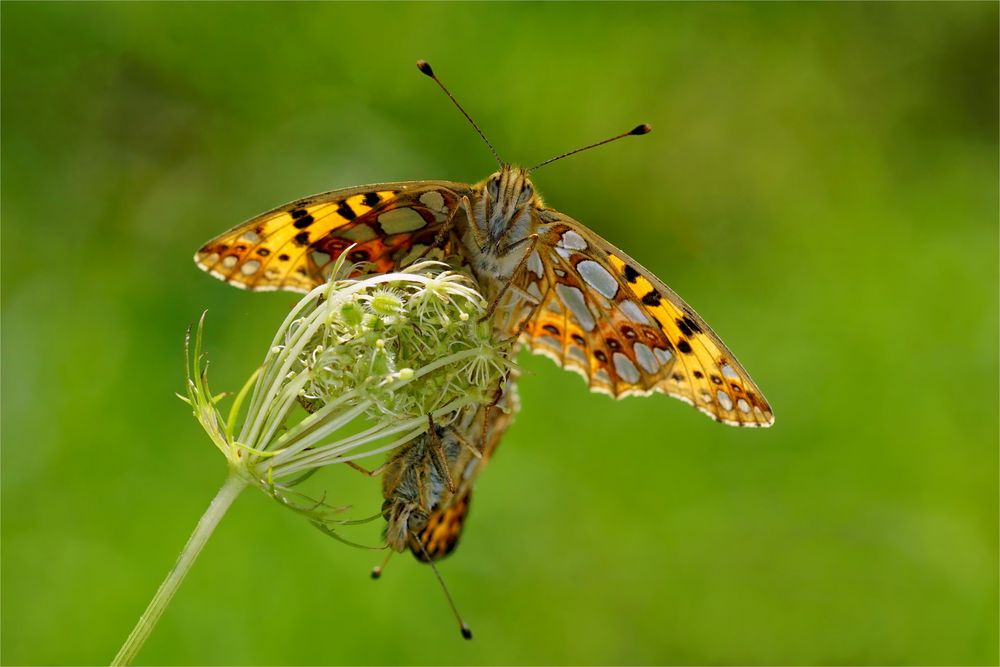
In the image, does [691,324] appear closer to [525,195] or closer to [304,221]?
[525,195]

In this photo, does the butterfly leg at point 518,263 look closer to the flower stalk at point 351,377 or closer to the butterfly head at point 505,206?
the butterfly head at point 505,206

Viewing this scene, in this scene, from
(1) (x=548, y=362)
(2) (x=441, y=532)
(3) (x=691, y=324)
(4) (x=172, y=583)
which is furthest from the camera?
(1) (x=548, y=362)

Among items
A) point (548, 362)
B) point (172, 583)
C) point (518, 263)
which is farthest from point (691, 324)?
point (548, 362)

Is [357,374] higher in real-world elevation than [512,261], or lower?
lower

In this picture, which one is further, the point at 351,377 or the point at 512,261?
the point at 512,261

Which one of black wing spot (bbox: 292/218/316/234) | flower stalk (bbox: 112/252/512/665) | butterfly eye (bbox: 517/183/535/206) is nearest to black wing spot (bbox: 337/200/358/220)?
black wing spot (bbox: 292/218/316/234)

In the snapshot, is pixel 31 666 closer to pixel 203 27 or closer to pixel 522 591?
pixel 522 591
